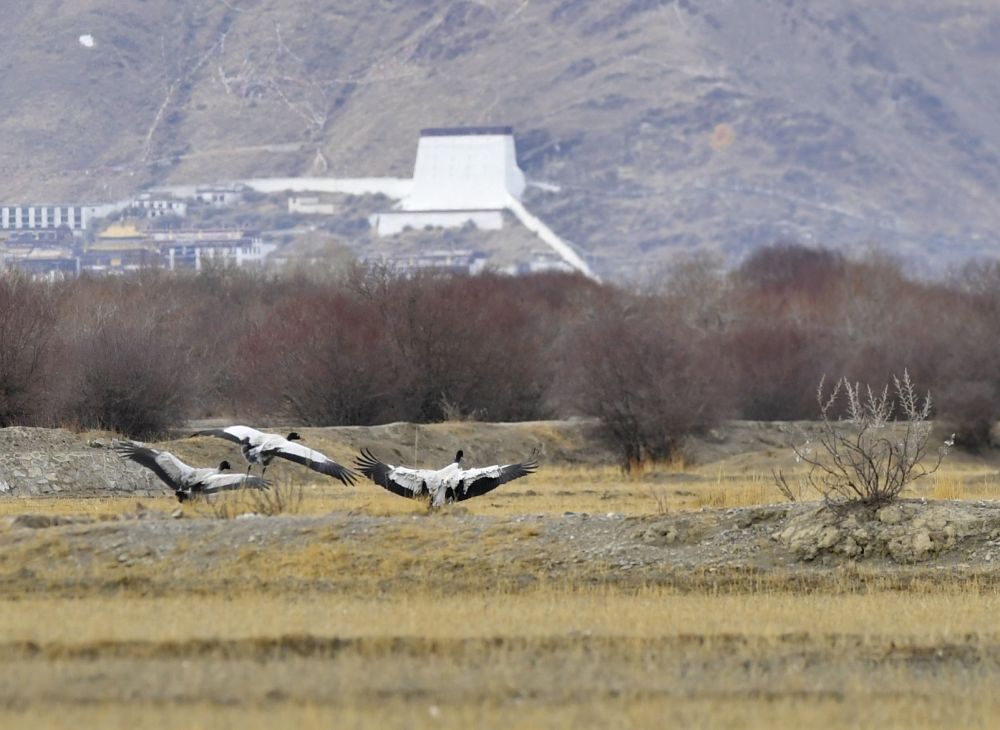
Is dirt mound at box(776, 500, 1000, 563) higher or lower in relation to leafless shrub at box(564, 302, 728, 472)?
lower

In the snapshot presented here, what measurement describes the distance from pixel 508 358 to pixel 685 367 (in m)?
8.67

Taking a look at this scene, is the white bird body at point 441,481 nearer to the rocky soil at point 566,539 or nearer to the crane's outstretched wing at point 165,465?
the rocky soil at point 566,539

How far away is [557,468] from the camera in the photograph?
47.3 metres

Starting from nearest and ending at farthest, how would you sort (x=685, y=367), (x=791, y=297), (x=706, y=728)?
(x=706, y=728)
(x=685, y=367)
(x=791, y=297)

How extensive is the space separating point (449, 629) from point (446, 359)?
4302cm

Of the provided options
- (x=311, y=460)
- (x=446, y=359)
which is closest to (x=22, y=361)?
(x=446, y=359)

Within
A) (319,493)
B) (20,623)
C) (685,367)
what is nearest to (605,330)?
(685,367)

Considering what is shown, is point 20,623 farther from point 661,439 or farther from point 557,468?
point 661,439

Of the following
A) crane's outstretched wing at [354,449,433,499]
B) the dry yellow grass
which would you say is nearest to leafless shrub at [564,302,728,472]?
the dry yellow grass

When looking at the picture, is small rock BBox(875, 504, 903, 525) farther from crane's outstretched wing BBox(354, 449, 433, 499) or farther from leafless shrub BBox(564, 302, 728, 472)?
leafless shrub BBox(564, 302, 728, 472)

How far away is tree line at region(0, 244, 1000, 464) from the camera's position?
1885 inches

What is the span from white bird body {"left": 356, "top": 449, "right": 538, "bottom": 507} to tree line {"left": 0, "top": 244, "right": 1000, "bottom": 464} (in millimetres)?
22437

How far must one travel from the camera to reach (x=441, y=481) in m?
24.3

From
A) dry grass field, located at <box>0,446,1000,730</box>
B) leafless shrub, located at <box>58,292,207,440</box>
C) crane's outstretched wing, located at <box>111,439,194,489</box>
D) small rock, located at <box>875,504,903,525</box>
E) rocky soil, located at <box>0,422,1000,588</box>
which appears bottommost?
dry grass field, located at <box>0,446,1000,730</box>
